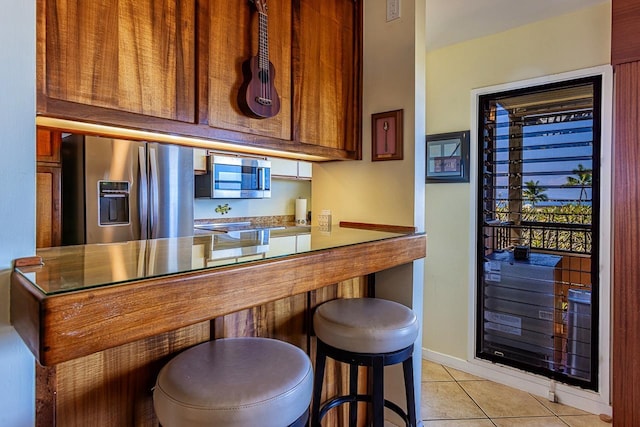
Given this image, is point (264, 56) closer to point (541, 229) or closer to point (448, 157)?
point (448, 157)

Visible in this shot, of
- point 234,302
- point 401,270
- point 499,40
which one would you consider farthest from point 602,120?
point 234,302

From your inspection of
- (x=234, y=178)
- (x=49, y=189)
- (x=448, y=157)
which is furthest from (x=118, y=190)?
(x=448, y=157)

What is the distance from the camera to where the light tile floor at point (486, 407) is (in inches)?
86.2

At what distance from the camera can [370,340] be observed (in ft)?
4.43

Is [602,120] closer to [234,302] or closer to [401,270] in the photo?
[401,270]

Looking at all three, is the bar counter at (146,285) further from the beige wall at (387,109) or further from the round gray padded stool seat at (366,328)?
the beige wall at (387,109)

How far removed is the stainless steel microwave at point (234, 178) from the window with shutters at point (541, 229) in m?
2.26

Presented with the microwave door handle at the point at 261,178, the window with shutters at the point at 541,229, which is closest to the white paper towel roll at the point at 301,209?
the microwave door handle at the point at 261,178

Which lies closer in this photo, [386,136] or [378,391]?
[378,391]

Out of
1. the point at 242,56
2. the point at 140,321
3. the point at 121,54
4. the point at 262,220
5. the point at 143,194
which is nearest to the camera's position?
the point at 140,321

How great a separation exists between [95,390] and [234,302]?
515 millimetres

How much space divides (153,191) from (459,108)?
2.43 meters

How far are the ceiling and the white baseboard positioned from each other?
243 centimetres

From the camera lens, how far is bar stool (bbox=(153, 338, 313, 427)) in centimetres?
85
